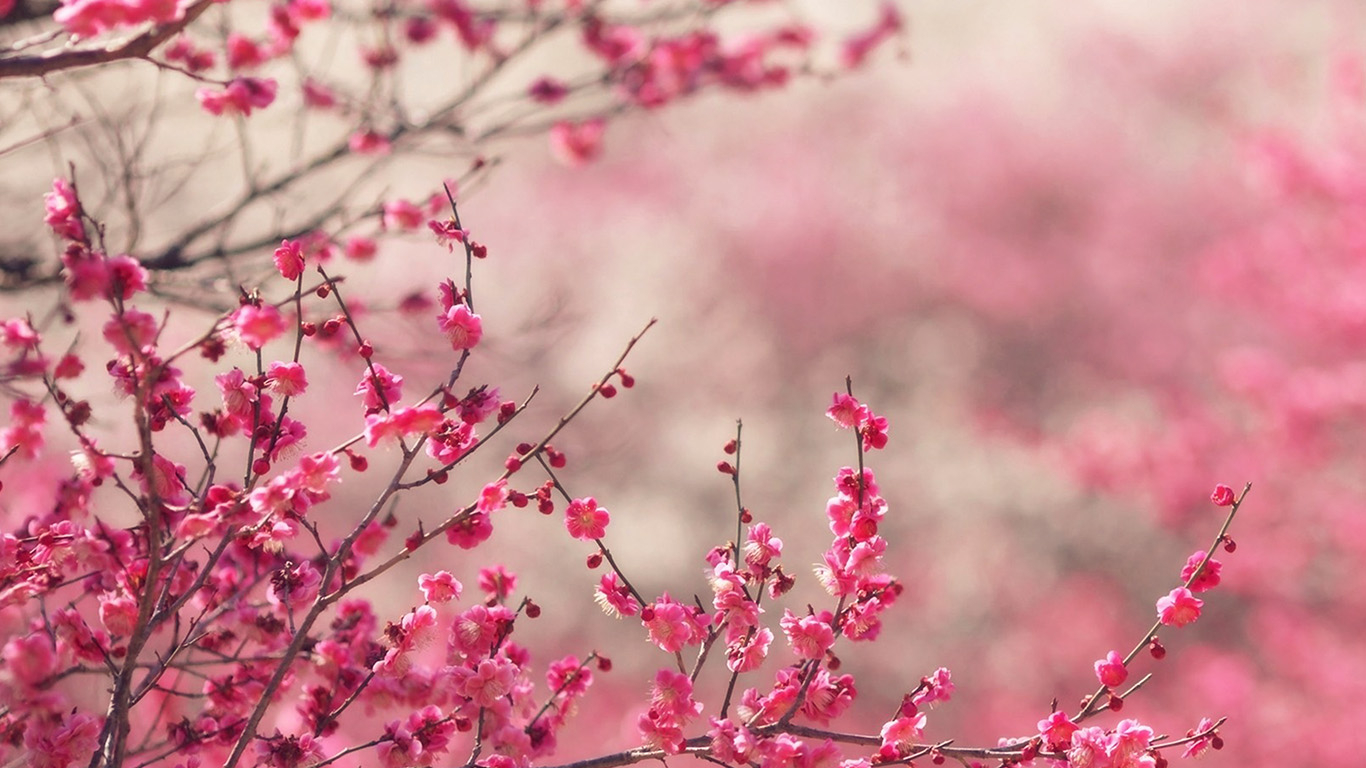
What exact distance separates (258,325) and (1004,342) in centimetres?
1110

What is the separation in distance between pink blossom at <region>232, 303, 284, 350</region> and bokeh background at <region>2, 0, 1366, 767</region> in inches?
205

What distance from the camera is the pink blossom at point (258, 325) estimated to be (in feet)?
6.07

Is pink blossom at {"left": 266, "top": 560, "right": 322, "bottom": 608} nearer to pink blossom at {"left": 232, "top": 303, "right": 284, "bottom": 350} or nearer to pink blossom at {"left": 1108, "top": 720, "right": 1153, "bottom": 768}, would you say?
pink blossom at {"left": 232, "top": 303, "right": 284, "bottom": 350}

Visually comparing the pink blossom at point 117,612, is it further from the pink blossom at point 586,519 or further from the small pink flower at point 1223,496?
the small pink flower at point 1223,496

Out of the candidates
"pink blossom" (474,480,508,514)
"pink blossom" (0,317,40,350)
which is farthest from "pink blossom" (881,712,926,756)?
"pink blossom" (0,317,40,350)

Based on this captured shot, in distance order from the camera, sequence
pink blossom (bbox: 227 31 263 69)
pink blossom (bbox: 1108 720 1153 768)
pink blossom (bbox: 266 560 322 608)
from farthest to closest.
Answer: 1. pink blossom (bbox: 227 31 263 69)
2. pink blossom (bbox: 266 560 322 608)
3. pink blossom (bbox: 1108 720 1153 768)

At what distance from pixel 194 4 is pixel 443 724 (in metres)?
1.40

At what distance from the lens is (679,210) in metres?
13.1

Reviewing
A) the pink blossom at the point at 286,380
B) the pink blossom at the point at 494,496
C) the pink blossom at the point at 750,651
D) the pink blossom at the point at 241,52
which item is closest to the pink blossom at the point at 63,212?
the pink blossom at the point at 286,380

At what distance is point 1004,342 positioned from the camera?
12.1 metres

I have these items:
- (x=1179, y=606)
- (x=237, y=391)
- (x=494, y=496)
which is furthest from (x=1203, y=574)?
(x=237, y=391)

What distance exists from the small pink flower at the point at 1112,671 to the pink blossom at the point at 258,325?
65.9 inches

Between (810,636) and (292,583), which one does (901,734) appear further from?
(292,583)

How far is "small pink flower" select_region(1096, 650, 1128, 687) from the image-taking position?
2.17 metres
